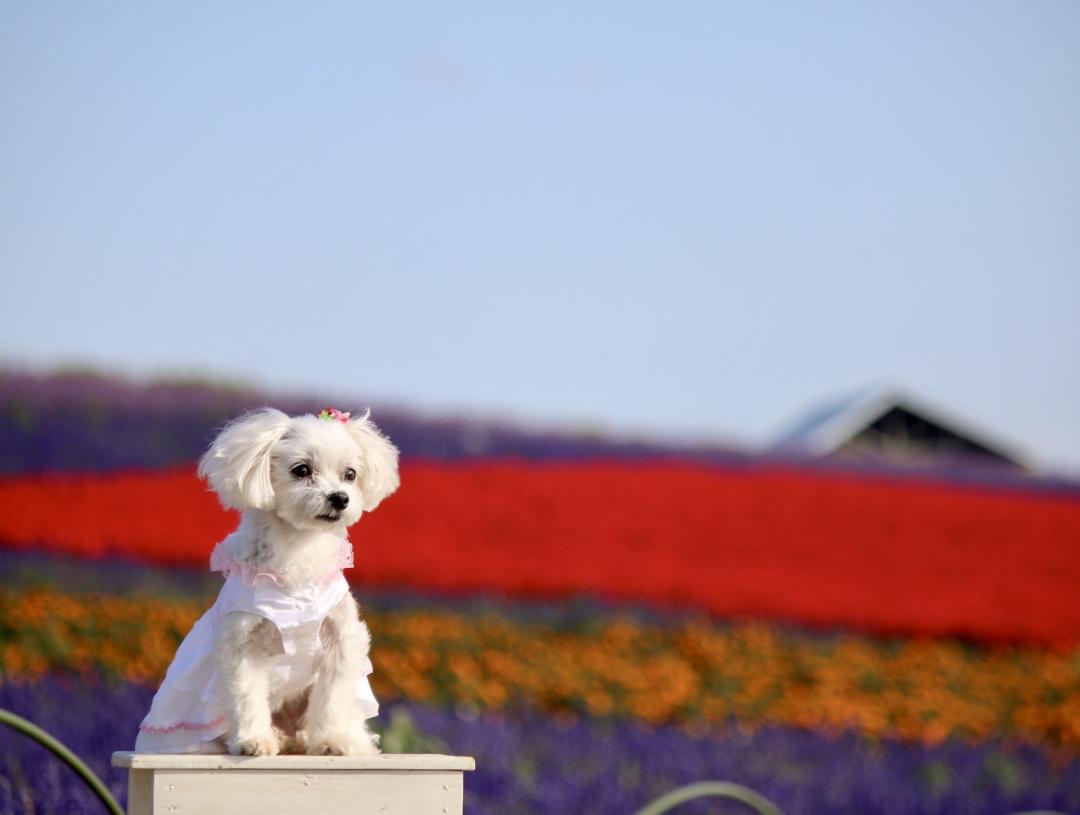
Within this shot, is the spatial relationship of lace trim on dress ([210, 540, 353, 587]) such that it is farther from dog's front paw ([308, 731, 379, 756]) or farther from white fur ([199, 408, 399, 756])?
dog's front paw ([308, 731, 379, 756])

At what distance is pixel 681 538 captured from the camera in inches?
401

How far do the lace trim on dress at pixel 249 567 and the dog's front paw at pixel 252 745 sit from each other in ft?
0.90

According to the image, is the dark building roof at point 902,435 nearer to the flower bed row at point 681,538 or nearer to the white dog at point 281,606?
the flower bed row at point 681,538

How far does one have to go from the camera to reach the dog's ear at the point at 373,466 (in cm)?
275

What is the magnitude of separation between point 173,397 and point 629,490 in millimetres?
3380

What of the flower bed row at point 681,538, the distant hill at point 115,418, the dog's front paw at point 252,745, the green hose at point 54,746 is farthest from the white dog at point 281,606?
the distant hill at point 115,418

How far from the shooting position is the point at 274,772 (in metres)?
2.58

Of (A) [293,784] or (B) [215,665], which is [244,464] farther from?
(A) [293,784]

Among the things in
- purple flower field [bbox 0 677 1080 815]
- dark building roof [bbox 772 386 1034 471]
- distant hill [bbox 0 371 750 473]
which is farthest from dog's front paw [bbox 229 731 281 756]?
dark building roof [bbox 772 386 1034 471]

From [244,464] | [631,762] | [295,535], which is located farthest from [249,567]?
[631,762]

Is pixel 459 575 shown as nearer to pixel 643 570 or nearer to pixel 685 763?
pixel 643 570

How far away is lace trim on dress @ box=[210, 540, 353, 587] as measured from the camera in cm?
268

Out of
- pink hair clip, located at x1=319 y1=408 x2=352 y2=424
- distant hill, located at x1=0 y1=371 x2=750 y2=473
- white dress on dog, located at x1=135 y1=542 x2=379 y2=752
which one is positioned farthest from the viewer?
distant hill, located at x1=0 y1=371 x2=750 y2=473

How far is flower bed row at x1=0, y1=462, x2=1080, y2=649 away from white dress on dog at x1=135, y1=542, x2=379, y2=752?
18.1 ft
